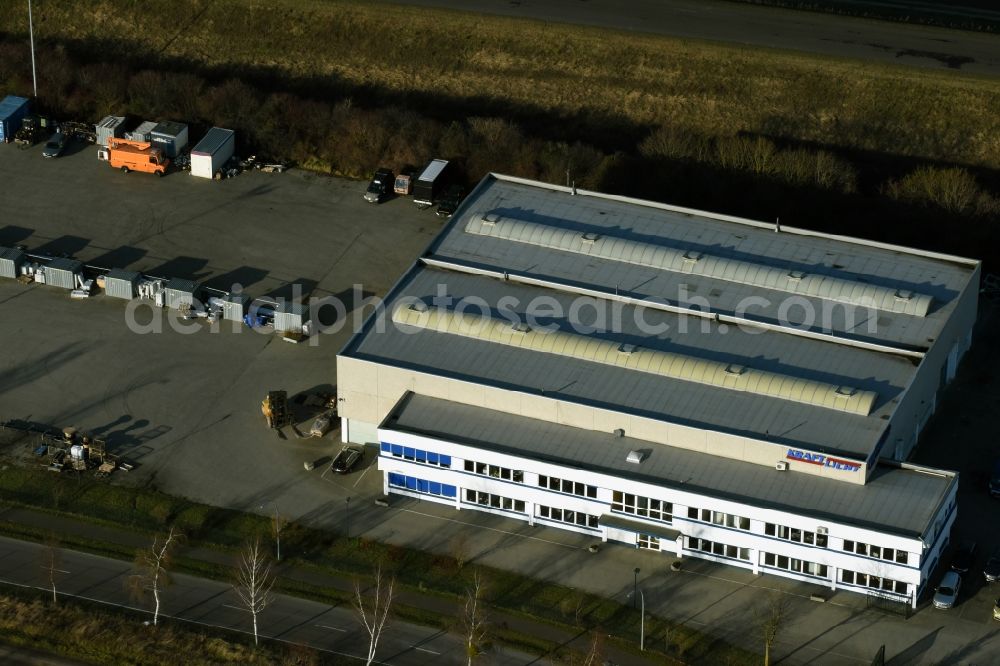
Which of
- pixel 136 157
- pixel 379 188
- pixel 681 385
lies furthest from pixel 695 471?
pixel 136 157

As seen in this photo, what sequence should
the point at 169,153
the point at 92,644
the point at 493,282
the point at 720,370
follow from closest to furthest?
the point at 92,644
the point at 720,370
the point at 493,282
the point at 169,153

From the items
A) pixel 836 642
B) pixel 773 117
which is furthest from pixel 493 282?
pixel 773 117

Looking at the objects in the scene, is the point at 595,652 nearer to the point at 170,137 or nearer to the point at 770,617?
the point at 770,617

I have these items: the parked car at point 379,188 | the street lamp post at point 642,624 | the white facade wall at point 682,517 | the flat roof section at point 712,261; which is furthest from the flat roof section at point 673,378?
the parked car at point 379,188

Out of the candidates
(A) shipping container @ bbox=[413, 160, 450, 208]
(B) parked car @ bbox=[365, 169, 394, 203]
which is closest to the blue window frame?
(A) shipping container @ bbox=[413, 160, 450, 208]

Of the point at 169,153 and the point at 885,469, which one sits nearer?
the point at 885,469

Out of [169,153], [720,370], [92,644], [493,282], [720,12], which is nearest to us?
[92,644]

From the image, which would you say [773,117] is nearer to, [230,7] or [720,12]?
[720,12]
